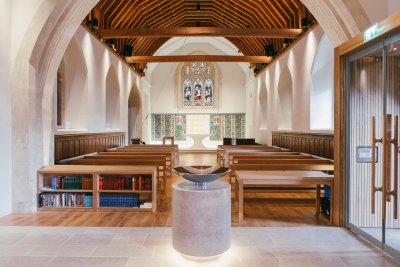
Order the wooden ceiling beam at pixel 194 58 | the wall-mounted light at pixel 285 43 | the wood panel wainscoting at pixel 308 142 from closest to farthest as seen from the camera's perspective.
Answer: the wood panel wainscoting at pixel 308 142 < the wall-mounted light at pixel 285 43 < the wooden ceiling beam at pixel 194 58

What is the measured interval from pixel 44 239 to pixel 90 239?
47cm

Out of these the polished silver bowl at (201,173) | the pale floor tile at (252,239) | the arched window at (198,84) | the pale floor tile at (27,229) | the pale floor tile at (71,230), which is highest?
the arched window at (198,84)

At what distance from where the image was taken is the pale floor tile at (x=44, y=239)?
3035 mm

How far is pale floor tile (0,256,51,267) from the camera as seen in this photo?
2.56 metres

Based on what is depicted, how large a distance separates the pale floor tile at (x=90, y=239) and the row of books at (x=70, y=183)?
3.88ft

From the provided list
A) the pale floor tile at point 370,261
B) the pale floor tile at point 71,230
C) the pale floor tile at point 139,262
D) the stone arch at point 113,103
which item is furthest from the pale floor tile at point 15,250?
the stone arch at point 113,103

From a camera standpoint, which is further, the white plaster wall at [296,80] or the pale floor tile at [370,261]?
the white plaster wall at [296,80]

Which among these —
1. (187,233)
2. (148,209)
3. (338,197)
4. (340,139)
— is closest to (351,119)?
(340,139)

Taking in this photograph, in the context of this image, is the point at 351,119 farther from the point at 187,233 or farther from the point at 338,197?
the point at 187,233

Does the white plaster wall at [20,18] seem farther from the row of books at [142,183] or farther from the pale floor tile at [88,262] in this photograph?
the pale floor tile at [88,262]

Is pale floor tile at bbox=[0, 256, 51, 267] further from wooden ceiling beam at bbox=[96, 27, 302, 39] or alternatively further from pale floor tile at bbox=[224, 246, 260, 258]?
wooden ceiling beam at bbox=[96, 27, 302, 39]

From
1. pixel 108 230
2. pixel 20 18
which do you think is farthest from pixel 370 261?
pixel 20 18

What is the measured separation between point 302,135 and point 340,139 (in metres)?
3.85

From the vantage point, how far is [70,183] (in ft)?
14.4
